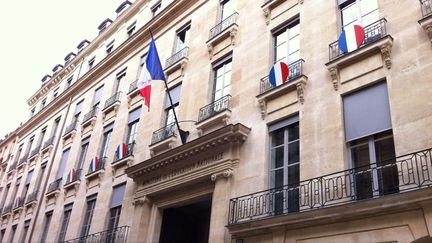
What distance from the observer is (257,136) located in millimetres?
10430

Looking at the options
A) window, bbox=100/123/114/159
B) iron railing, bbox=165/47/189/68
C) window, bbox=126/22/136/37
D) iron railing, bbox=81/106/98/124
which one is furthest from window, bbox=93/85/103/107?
iron railing, bbox=165/47/189/68

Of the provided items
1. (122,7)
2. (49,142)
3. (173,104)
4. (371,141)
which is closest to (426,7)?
(371,141)

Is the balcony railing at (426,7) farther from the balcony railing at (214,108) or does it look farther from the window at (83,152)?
the window at (83,152)

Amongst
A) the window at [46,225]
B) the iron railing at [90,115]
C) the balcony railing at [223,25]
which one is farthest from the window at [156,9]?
the window at [46,225]

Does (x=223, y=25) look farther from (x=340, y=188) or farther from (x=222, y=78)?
(x=340, y=188)

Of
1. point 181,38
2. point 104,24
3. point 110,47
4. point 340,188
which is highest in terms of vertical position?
point 104,24

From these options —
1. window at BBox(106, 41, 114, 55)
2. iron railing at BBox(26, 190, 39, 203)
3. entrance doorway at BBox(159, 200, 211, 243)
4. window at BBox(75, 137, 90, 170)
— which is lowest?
entrance doorway at BBox(159, 200, 211, 243)

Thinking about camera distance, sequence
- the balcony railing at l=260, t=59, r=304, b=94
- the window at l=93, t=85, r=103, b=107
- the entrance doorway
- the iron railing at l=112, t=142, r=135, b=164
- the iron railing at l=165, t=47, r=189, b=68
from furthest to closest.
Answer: the window at l=93, t=85, r=103, b=107 → the iron railing at l=165, t=47, r=189, b=68 → the iron railing at l=112, t=142, r=135, b=164 → the entrance doorway → the balcony railing at l=260, t=59, r=304, b=94

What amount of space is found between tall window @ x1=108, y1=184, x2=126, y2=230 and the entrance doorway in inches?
86.2

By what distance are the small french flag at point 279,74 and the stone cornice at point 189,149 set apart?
4.41ft

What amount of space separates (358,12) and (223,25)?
5.23 m

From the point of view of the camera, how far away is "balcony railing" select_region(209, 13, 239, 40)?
13.6 metres

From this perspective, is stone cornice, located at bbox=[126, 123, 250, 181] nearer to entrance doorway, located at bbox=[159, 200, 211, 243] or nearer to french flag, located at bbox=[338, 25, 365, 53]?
entrance doorway, located at bbox=[159, 200, 211, 243]

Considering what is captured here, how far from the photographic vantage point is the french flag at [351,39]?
353 inches
